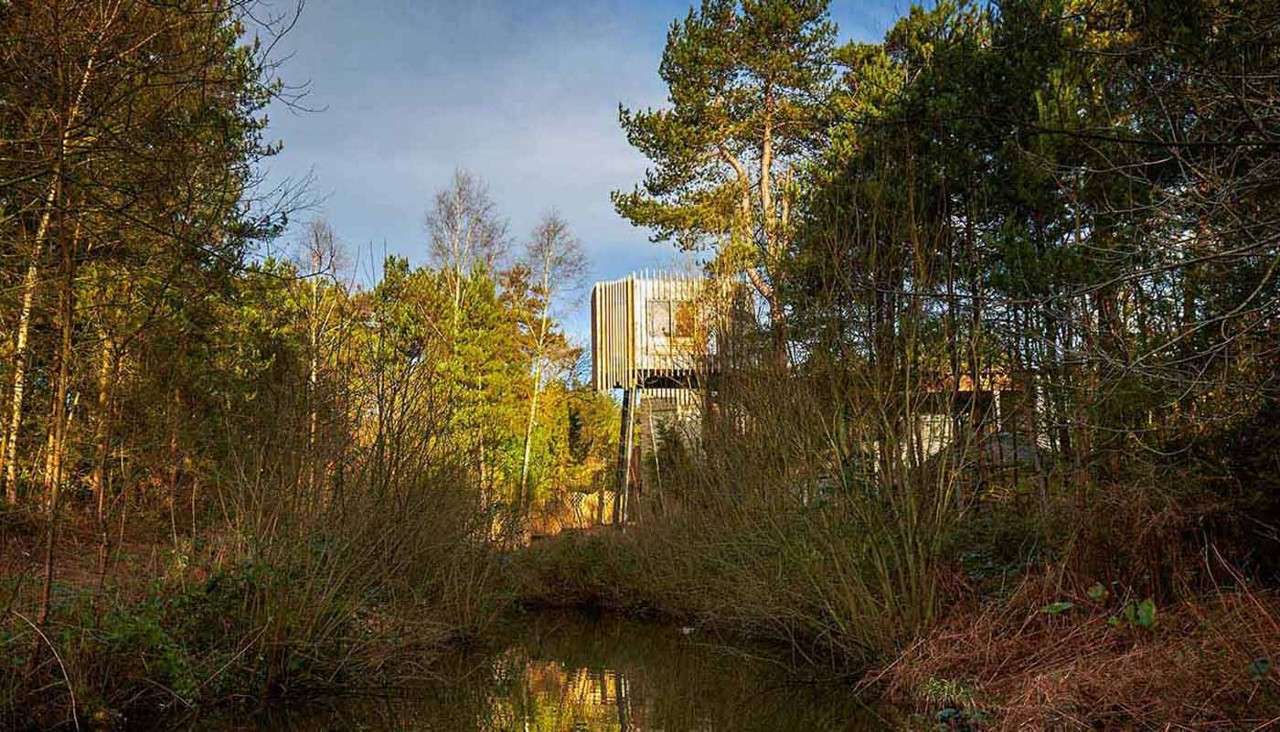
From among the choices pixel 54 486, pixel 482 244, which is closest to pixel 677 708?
pixel 54 486

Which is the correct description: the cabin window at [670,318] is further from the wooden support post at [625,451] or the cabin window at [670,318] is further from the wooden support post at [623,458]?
the wooden support post at [623,458]

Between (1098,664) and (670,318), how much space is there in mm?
11119

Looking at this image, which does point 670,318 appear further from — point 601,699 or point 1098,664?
point 1098,664

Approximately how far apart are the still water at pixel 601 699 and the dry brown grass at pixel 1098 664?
0.86m

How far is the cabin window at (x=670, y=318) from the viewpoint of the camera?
15.8 m

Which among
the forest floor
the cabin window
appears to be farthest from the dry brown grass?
the cabin window

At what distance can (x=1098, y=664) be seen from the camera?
713 centimetres

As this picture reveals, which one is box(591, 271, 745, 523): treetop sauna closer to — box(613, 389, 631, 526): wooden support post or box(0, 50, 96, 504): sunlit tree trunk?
box(613, 389, 631, 526): wooden support post

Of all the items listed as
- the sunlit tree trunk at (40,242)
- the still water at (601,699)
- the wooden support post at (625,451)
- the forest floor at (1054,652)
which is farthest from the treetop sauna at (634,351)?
the sunlit tree trunk at (40,242)

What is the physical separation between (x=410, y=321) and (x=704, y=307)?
1313 centimetres

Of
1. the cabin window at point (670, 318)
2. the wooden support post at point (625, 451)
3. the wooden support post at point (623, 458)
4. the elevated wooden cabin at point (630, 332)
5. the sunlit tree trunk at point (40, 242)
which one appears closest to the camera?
the sunlit tree trunk at point (40, 242)

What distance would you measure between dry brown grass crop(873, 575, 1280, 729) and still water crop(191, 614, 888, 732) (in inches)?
33.7

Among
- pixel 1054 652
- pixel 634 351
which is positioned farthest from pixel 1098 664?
pixel 634 351

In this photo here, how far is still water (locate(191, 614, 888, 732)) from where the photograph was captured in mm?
8609
